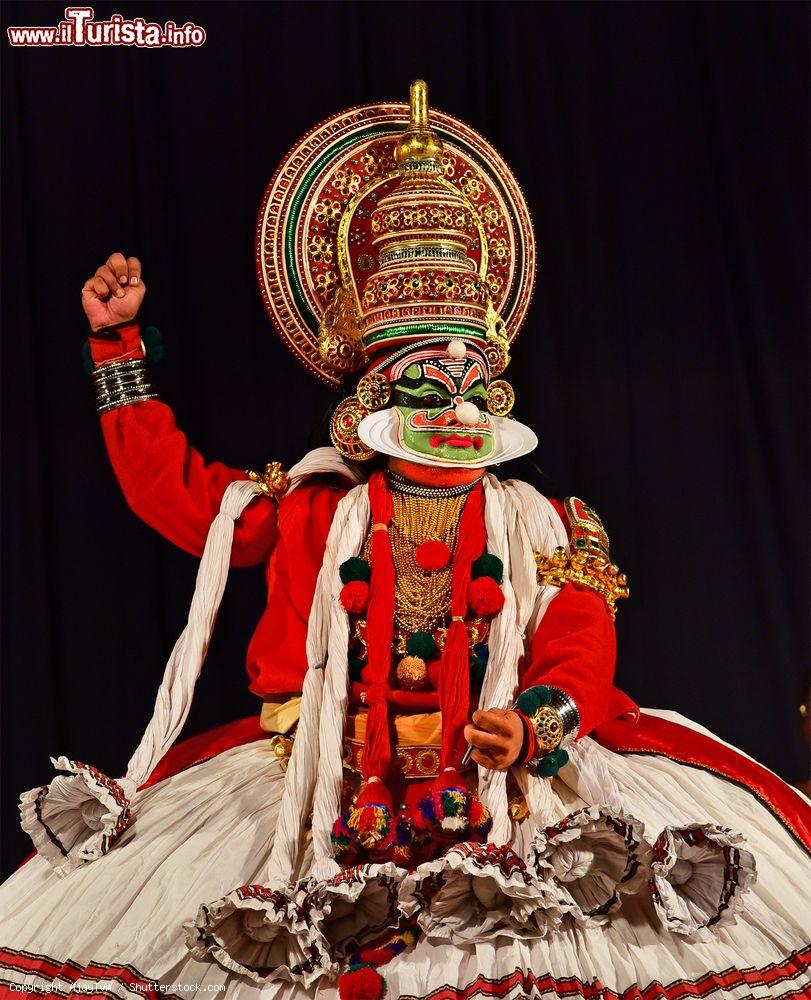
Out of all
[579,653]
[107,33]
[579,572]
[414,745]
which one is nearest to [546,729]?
[579,653]

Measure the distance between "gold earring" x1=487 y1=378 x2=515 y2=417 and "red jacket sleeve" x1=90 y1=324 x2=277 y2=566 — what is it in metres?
0.56

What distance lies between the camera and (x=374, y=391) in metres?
2.80

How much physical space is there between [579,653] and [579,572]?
0.75 ft

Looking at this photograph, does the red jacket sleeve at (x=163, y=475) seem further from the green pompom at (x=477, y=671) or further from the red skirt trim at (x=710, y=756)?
the red skirt trim at (x=710, y=756)

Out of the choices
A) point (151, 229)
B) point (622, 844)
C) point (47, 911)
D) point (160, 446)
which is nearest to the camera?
point (622, 844)

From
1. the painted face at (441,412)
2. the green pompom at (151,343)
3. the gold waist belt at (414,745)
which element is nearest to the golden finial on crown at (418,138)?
the painted face at (441,412)

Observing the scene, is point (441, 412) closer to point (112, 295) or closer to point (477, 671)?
point (477, 671)

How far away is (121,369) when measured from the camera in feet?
9.30

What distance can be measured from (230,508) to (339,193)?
30.2 inches

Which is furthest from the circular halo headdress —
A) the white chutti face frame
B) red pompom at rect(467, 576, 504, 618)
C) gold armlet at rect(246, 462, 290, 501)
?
red pompom at rect(467, 576, 504, 618)

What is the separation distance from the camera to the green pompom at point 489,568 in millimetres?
2664

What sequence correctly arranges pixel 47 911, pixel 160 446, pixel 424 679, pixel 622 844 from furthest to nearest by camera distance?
1. pixel 160 446
2. pixel 424 679
3. pixel 47 911
4. pixel 622 844

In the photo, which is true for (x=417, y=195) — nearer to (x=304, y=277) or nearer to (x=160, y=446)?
(x=304, y=277)

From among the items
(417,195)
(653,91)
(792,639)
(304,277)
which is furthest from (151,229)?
(792,639)
